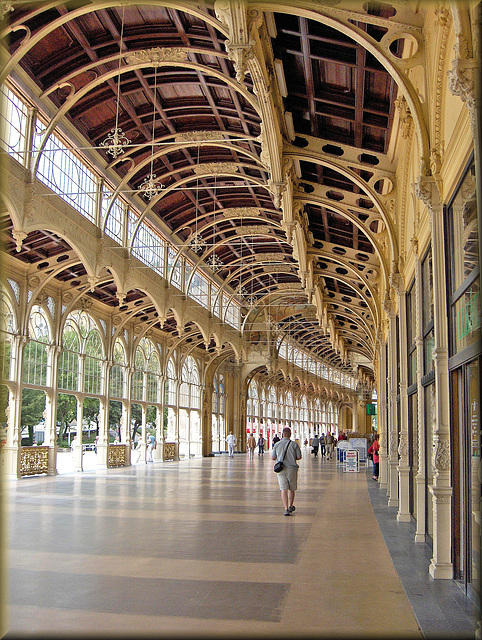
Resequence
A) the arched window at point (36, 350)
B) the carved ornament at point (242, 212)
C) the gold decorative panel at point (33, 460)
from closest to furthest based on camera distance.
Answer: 1. the gold decorative panel at point (33, 460)
2. the arched window at point (36, 350)
3. the carved ornament at point (242, 212)

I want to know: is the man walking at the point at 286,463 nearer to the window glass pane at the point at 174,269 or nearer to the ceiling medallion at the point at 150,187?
the ceiling medallion at the point at 150,187

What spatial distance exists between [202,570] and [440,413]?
368 cm

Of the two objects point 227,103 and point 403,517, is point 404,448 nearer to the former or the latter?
point 403,517

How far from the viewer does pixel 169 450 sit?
3619 centimetres

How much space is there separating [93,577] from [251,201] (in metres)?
20.4

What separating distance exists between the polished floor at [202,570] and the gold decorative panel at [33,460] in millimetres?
5665

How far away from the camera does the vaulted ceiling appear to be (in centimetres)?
1134

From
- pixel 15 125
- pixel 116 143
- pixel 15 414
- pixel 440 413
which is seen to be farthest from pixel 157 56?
pixel 15 414

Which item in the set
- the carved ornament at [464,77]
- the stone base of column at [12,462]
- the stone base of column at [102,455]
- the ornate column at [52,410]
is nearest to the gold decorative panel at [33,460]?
the ornate column at [52,410]

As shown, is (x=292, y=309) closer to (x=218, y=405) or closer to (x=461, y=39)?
(x=218, y=405)

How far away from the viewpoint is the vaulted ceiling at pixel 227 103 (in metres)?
11.3

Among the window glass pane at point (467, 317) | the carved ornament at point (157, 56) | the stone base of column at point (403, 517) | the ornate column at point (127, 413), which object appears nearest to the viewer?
the window glass pane at point (467, 317)

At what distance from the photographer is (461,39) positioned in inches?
213

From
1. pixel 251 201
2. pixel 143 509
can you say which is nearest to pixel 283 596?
pixel 143 509
